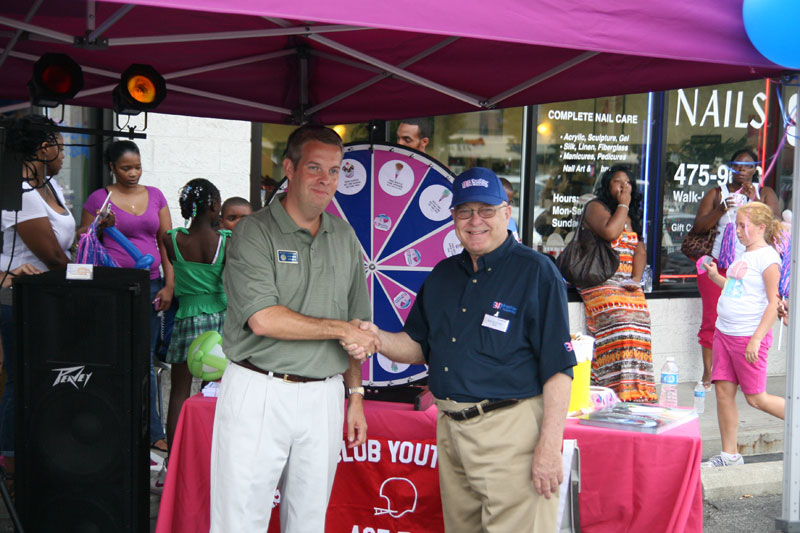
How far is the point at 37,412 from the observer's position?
379 cm

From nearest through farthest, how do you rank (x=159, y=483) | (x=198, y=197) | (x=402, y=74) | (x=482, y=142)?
1. (x=402, y=74)
2. (x=159, y=483)
3. (x=198, y=197)
4. (x=482, y=142)

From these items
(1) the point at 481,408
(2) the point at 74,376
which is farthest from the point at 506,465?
(2) the point at 74,376

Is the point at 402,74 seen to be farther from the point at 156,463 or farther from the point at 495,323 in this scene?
the point at 156,463

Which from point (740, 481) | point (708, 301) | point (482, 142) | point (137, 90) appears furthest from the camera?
point (482, 142)

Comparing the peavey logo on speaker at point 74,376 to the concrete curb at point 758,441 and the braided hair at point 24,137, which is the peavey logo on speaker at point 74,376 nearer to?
the braided hair at point 24,137

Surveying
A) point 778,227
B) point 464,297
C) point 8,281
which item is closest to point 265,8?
point 464,297

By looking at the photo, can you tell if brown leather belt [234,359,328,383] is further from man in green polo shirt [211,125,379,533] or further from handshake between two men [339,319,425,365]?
handshake between two men [339,319,425,365]

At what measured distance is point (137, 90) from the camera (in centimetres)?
424

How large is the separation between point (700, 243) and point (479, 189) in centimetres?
540

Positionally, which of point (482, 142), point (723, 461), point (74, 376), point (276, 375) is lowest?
point (723, 461)

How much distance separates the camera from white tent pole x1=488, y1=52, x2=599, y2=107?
156 inches

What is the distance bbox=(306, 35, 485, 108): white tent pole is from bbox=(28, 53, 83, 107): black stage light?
115 cm

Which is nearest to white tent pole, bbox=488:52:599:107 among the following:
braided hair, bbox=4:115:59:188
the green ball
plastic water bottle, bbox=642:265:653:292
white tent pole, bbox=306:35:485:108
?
white tent pole, bbox=306:35:485:108

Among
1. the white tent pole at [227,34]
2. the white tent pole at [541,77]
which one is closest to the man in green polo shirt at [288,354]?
the white tent pole at [227,34]
